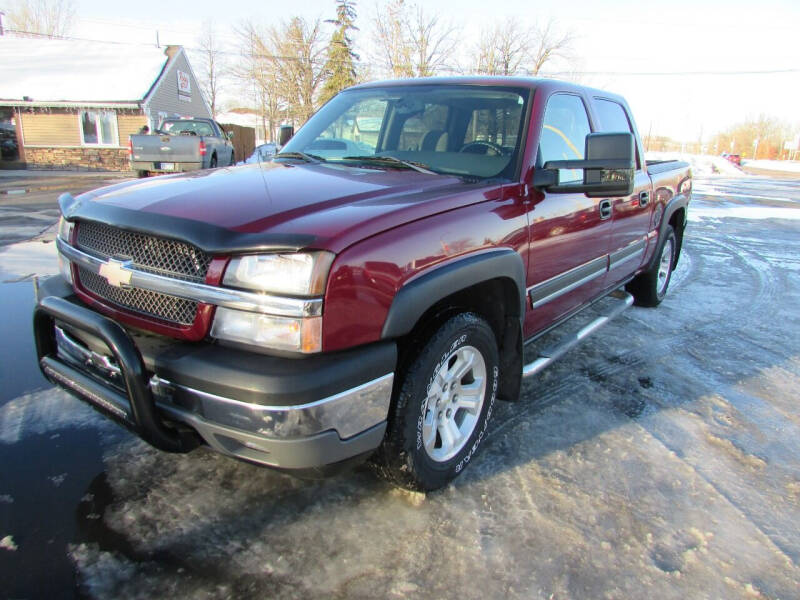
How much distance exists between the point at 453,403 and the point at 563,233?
1.19 m

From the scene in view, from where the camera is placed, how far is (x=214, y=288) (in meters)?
1.85

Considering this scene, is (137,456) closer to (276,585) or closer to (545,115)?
(276,585)

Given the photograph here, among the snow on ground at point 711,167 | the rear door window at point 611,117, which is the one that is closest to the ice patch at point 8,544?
the rear door window at point 611,117

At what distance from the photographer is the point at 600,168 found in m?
2.64

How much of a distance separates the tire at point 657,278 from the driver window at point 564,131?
6.62 feet

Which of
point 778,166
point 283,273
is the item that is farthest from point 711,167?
point 283,273

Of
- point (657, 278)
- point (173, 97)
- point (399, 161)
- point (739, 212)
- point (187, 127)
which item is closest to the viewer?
point (399, 161)

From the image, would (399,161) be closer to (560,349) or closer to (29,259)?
(560,349)

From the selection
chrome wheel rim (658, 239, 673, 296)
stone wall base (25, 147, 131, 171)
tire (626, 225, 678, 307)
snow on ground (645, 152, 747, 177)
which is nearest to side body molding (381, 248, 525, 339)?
tire (626, 225, 678, 307)

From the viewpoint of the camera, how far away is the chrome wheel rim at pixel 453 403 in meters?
2.37

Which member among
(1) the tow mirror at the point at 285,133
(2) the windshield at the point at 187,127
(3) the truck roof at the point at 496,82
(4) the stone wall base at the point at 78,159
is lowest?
(4) the stone wall base at the point at 78,159

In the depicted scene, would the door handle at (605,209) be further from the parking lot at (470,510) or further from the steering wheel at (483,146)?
the parking lot at (470,510)

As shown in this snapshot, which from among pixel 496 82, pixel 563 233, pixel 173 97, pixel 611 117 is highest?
pixel 173 97

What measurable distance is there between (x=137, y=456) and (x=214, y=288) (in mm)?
1337
